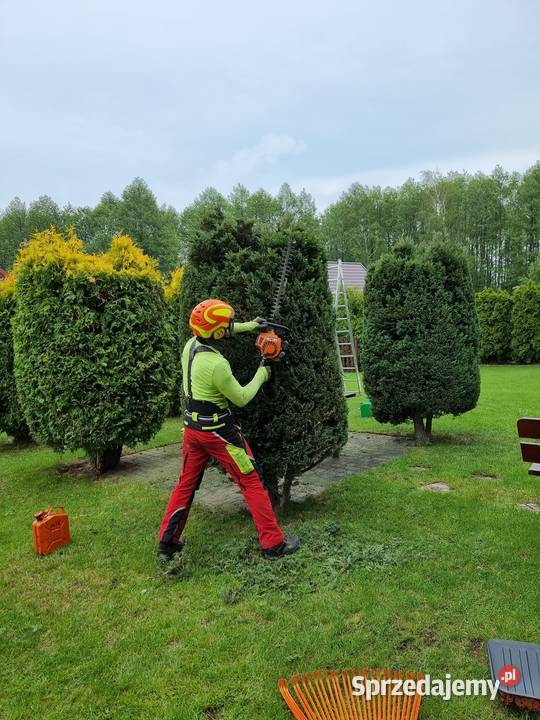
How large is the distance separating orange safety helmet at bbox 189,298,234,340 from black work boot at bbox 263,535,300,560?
1661 mm

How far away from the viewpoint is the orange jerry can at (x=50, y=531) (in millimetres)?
3957

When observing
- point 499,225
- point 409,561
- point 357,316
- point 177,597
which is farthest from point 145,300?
point 499,225

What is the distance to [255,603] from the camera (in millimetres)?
3078

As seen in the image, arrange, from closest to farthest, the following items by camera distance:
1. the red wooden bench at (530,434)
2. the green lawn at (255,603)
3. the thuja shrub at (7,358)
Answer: the green lawn at (255,603), the red wooden bench at (530,434), the thuja shrub at (7,358)

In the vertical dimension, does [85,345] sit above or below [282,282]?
below

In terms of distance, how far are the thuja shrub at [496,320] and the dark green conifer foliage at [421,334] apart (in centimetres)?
1490

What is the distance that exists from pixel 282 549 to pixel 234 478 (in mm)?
647

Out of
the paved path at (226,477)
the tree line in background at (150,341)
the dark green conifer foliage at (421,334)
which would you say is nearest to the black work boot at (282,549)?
the tree line in background at (150,341)

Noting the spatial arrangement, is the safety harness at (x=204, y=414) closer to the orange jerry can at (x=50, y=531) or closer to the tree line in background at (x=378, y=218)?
the orange jerry can at (x=50, y=531)

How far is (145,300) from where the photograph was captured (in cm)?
621

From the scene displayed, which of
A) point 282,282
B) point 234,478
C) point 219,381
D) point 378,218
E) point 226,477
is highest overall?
point 378,218

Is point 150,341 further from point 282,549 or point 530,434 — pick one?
point 530,434

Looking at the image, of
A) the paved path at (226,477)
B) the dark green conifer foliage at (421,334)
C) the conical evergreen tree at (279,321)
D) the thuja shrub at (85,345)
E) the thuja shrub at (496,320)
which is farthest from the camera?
the thuja shrub at (496,320)

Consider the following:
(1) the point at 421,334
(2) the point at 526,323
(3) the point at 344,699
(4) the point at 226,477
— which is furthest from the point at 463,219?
(3) the point at 344,699
